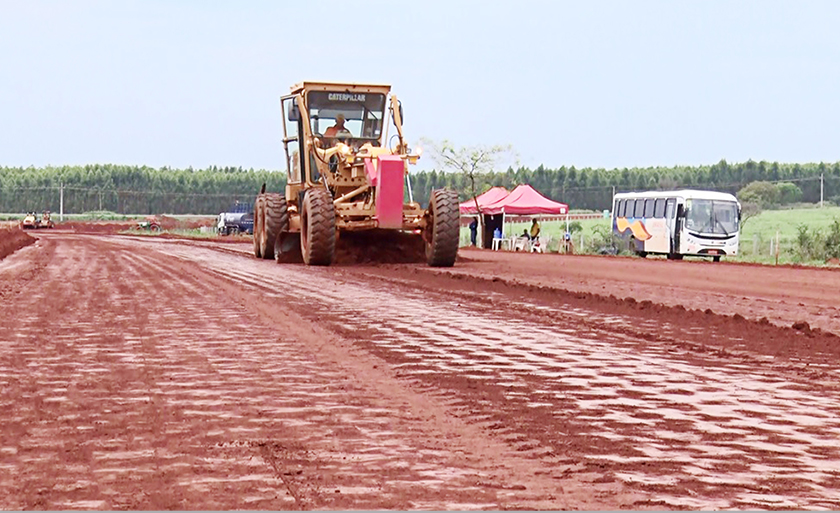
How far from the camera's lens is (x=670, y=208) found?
1844 inches

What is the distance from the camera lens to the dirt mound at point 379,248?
27.2m

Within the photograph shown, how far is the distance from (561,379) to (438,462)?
3.13 m

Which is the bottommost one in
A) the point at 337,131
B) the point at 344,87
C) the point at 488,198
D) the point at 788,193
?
the point at 488,198

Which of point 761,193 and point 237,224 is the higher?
point 761,193

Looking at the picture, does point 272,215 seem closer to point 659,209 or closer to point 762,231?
point 659,209

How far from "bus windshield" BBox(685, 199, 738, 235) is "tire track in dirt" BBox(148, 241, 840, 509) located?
33114mm

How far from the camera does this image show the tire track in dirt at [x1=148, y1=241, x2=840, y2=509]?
19.5 ft

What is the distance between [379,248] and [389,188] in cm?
319

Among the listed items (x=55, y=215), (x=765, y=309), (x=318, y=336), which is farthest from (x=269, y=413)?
(x=55, y=215)

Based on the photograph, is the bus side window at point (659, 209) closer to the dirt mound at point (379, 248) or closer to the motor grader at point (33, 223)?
the dirt mound at point (379, 248)

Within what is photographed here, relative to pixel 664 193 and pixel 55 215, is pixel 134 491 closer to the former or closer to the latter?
pixel 664 193

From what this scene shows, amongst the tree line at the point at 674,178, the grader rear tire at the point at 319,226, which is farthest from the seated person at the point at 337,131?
the tree line at the point at 674,178

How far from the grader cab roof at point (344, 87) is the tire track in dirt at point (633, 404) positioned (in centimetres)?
1294

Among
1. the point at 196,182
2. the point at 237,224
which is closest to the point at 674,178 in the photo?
the point at 196,182
